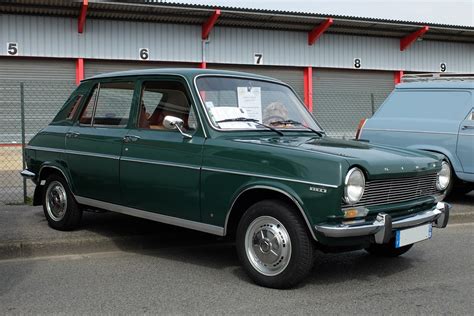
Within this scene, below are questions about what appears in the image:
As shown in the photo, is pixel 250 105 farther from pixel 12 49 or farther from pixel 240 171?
pixel 12 49

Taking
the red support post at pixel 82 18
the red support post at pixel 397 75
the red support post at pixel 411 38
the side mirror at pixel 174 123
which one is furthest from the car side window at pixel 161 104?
the red support post at pixel 397 75

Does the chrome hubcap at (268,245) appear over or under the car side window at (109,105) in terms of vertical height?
under

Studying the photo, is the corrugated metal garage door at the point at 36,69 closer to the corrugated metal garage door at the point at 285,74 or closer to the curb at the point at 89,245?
the corrugated metal garage door at the point at 285,74

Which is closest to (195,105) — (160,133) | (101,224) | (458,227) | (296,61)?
(160,133)

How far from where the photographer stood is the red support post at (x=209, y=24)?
53.6 ft

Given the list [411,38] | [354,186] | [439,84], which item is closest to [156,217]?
[354,186]

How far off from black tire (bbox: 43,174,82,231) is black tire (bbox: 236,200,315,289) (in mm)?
2488

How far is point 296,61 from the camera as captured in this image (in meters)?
18.8

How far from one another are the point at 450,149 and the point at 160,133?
5.06 m

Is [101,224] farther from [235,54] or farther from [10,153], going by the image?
[235,54]

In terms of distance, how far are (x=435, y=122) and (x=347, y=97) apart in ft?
25.4

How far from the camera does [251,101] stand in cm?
549

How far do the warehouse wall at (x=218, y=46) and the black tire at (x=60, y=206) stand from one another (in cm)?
1012

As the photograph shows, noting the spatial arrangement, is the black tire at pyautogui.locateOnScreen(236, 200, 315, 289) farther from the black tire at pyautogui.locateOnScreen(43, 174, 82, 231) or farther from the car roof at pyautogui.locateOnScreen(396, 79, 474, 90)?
the car roof at pyautogui.locateOnScreen(396, 79, 474, 90)
